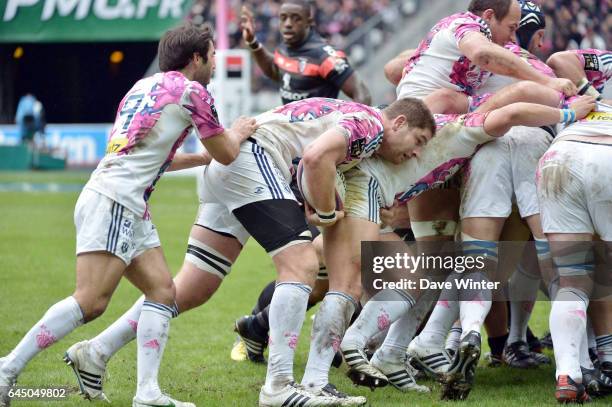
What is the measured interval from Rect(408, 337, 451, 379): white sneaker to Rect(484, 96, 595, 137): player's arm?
1.45m

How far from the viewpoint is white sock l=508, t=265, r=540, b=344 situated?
289 inches

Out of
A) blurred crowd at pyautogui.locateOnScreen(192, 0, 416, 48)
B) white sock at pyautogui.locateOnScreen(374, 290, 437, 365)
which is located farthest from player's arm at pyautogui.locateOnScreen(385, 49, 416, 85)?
blurred crowd at pyautogui.locateOnScreen(192, 0, 416, 48)

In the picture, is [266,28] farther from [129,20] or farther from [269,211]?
[269,211]

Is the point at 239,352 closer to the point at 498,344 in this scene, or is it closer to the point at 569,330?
the point at 498,344

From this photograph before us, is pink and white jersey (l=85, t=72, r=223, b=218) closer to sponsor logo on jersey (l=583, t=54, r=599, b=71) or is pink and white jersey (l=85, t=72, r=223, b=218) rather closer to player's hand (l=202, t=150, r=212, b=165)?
player's hand (l=202, t=150, r=212, b=165)

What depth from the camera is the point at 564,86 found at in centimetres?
634

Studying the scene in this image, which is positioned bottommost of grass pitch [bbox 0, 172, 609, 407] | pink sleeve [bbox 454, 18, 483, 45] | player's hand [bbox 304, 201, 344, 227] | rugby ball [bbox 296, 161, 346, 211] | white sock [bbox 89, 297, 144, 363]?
grass pitch [bbox 0, 172, 609, 407]

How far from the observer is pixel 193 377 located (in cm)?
673

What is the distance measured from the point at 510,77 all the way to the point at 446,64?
0.43 m

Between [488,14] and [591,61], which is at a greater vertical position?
[488,14]

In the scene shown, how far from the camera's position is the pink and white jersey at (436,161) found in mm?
6336

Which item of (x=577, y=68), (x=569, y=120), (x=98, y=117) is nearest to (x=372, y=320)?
(x=569, y=120)

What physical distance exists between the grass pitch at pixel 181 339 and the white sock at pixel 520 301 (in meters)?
0.32

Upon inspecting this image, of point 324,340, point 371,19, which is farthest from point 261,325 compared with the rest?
point 371,19
